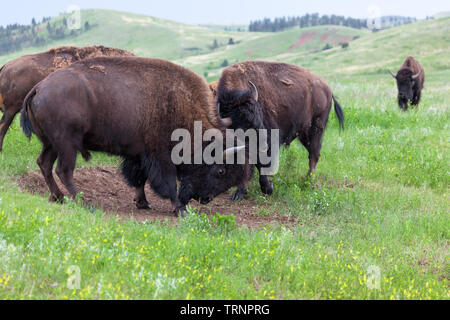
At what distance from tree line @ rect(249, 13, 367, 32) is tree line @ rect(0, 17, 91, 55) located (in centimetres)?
6069

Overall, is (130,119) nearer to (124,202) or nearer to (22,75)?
(124,202)

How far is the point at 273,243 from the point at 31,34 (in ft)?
345

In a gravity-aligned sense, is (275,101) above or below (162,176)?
above

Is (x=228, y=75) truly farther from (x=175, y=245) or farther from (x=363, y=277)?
(x=363, y=277)

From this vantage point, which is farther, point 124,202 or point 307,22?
point 307,22

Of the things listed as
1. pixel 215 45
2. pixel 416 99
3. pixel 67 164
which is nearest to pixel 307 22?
pixel 215 45

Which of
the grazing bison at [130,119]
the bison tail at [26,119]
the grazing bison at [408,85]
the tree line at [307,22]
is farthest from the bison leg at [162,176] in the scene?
the tree line at [307,22]

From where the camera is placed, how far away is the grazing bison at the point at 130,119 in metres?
6.01

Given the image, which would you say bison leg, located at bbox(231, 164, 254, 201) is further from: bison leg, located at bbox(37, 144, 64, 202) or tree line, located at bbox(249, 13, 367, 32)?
tree line, located at bbox(249, 13, 367, 32)

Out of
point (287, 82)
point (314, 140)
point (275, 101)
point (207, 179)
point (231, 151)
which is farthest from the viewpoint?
point (314, 140)

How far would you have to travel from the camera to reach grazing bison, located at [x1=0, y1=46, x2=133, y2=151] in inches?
340

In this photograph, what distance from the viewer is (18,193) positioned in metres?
6.16

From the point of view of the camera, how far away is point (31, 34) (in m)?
98.8

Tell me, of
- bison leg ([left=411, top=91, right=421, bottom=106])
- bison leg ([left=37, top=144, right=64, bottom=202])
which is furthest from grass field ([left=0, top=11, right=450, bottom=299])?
bison leg ([left=411, top=91, right=421, bottom=106])
